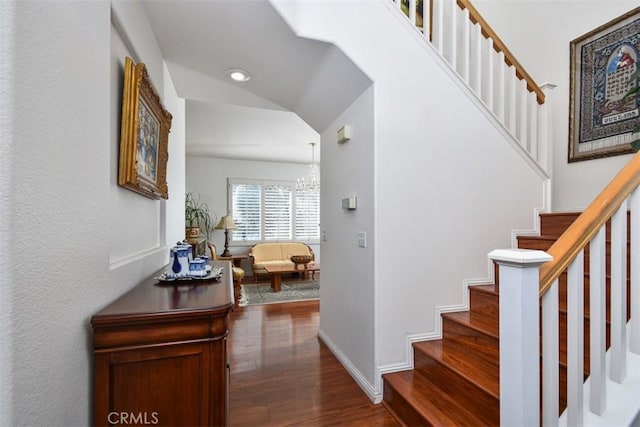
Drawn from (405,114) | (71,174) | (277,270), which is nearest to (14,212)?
(71,174)

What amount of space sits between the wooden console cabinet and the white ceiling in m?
1.72

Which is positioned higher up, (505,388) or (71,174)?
(71,174)

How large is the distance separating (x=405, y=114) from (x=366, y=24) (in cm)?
70

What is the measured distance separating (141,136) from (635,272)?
2.44 metres

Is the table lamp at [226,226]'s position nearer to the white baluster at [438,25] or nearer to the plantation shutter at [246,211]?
the plantation shutter at [246,211]

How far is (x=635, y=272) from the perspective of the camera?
4.10 ft

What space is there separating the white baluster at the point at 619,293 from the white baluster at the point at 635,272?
0.08m

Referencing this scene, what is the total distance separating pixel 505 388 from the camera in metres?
1.01

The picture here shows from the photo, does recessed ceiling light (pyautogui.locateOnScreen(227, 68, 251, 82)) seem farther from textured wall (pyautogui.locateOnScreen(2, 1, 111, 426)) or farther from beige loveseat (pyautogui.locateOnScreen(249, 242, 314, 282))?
beige loveseat (pyautogui.locateOnScreen(249, 242, 314, 282))

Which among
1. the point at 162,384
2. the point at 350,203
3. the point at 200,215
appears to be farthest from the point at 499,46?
the point at 200,215

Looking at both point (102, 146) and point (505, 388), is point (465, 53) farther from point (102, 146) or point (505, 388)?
point (102, 146)

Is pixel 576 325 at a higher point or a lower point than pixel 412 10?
lower

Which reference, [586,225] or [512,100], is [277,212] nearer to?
[512,100]

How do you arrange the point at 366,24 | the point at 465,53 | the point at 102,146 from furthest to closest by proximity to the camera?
1. the point at 465,53
2. the point at 366,24
3. the point at 102,146
